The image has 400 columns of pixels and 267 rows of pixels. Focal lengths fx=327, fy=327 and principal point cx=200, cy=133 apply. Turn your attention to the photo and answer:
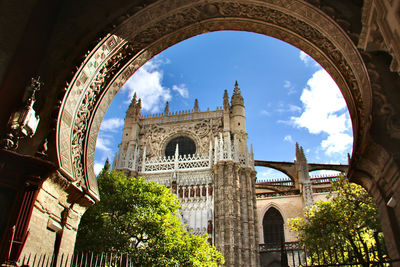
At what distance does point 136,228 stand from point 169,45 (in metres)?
10.2

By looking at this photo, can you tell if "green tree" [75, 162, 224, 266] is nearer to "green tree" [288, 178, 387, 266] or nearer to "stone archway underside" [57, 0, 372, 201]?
"green tree" [288, 178, 387, 266]

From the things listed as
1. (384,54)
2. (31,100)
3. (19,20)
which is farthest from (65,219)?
(384,54)

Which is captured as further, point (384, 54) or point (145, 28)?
point (145, 28)

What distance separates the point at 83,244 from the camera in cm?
1325

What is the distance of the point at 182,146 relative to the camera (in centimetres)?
3041

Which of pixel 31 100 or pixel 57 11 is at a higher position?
pixel 57 11

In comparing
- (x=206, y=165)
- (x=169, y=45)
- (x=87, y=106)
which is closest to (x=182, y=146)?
(x=206, y=165)

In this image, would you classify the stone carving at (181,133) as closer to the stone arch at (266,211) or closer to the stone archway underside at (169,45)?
the stone arch at (266,211)

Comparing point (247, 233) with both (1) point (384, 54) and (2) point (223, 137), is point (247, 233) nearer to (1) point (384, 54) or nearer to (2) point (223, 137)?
→ (2) point (223, 137)

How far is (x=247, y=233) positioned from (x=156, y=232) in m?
10.2

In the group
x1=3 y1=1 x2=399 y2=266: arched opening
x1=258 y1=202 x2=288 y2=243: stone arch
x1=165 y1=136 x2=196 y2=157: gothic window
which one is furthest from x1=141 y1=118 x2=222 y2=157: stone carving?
x1=3 y1=1 x2=399 y2=266: arched opening

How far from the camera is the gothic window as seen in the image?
30016mm

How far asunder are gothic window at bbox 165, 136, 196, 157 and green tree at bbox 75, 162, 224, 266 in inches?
494

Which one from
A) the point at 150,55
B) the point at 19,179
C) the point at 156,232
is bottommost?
the point at 19,179
